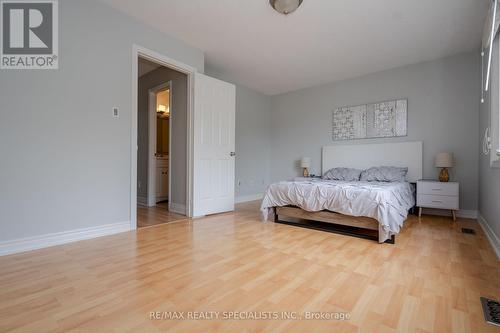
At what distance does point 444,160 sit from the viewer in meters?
3.58

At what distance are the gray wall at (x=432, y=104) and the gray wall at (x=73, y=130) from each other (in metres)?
3.70

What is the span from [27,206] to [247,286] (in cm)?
213

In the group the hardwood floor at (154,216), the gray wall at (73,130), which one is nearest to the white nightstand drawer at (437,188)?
the hardwood floor at (154,216)

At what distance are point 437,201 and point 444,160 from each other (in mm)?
629

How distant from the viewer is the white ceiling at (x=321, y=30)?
2619mm

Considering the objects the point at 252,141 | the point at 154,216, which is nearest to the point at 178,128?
the point at 154,216

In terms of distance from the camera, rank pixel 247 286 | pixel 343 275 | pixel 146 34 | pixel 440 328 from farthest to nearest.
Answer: pixel 146 34 < pixel 343 275 < pixel 247 286 < pixel 440 328

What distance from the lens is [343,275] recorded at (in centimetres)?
169

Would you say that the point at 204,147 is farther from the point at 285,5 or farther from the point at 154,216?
the point at 285,5

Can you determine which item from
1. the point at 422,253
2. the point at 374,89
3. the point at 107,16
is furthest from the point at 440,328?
the point at 374,89

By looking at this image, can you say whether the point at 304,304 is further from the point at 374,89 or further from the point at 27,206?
A: the point at 374,89

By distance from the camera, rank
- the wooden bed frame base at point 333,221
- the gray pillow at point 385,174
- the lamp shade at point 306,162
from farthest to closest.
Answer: the lamp shade at point 306,162, the gray pillow at point 385,174, the wooden bed frame base at point 333,221

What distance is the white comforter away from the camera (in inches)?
94.3

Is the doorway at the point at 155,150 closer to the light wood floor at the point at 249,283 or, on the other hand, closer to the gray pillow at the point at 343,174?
the light wood floor at the point at 249,283
